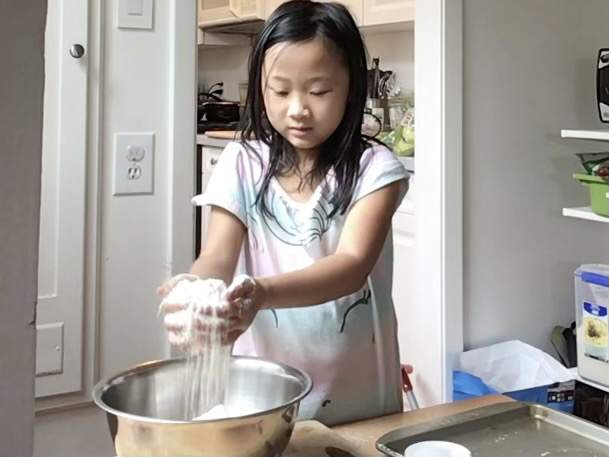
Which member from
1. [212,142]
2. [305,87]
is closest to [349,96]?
[305,87]

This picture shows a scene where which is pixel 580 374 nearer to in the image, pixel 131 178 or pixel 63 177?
pixel 131 178

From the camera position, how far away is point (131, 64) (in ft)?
6.11

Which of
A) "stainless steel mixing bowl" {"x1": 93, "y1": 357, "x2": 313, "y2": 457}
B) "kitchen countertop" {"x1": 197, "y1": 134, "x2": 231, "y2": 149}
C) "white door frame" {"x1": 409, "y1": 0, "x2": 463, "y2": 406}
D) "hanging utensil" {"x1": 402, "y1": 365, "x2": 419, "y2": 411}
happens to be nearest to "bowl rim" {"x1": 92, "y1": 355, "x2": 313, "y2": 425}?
"stainless steel mixing bowl" {"x1": 93, "y1": 357, "x2": 313, "y2": 457}

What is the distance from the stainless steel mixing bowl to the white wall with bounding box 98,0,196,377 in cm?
114

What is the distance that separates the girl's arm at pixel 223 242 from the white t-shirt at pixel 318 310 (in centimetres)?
1

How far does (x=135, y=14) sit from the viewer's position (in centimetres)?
185

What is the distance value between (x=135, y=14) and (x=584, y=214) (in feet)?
3.94

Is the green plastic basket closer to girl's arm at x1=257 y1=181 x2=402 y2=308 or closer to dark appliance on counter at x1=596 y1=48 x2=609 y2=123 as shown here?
dark appliance on counter at x1=596 y1=48 x2=609 y2=123

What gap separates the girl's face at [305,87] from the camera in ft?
3.15

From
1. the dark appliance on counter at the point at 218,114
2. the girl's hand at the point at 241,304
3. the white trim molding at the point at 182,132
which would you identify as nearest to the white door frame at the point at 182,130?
the white trim molding at the point at 182,132

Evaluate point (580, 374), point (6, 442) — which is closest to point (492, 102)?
point (580, 374)

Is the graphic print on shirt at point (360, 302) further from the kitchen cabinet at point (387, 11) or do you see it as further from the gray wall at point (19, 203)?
the kitchen cabinet at point (387, 11)

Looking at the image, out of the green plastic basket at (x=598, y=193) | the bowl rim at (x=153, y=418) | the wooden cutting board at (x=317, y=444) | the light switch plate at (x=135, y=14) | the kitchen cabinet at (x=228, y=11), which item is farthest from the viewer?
the kitchen cabinet at (x=228, y=11)

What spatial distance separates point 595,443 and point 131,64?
1.38 m
